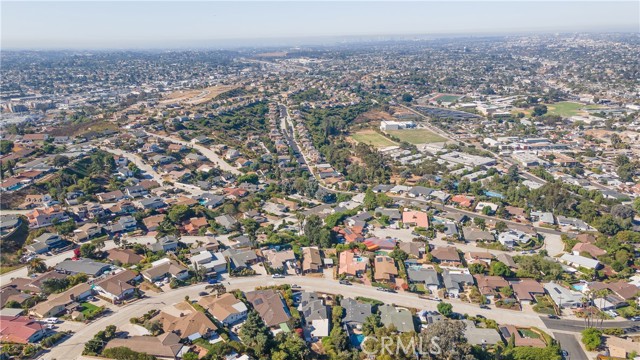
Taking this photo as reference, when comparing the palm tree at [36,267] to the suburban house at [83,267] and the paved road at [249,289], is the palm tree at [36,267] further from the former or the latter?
the paved road at [249,289]

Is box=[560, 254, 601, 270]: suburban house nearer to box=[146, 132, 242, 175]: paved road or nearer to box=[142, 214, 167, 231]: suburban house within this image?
box=[142, 214, 167, 231]: suburban house

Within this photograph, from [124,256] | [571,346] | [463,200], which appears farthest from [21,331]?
[463,200]

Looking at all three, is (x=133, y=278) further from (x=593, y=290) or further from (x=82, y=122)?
(x=82, y=122)

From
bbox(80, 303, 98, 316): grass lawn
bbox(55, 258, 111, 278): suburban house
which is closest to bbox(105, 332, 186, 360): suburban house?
bbox(80, 303, 98, 316): grass lawn

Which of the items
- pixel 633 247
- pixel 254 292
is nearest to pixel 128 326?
pixel 254 292

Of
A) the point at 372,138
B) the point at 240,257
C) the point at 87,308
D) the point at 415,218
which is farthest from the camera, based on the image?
the point at 372,138

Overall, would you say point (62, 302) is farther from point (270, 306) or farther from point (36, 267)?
point (270, 306)
